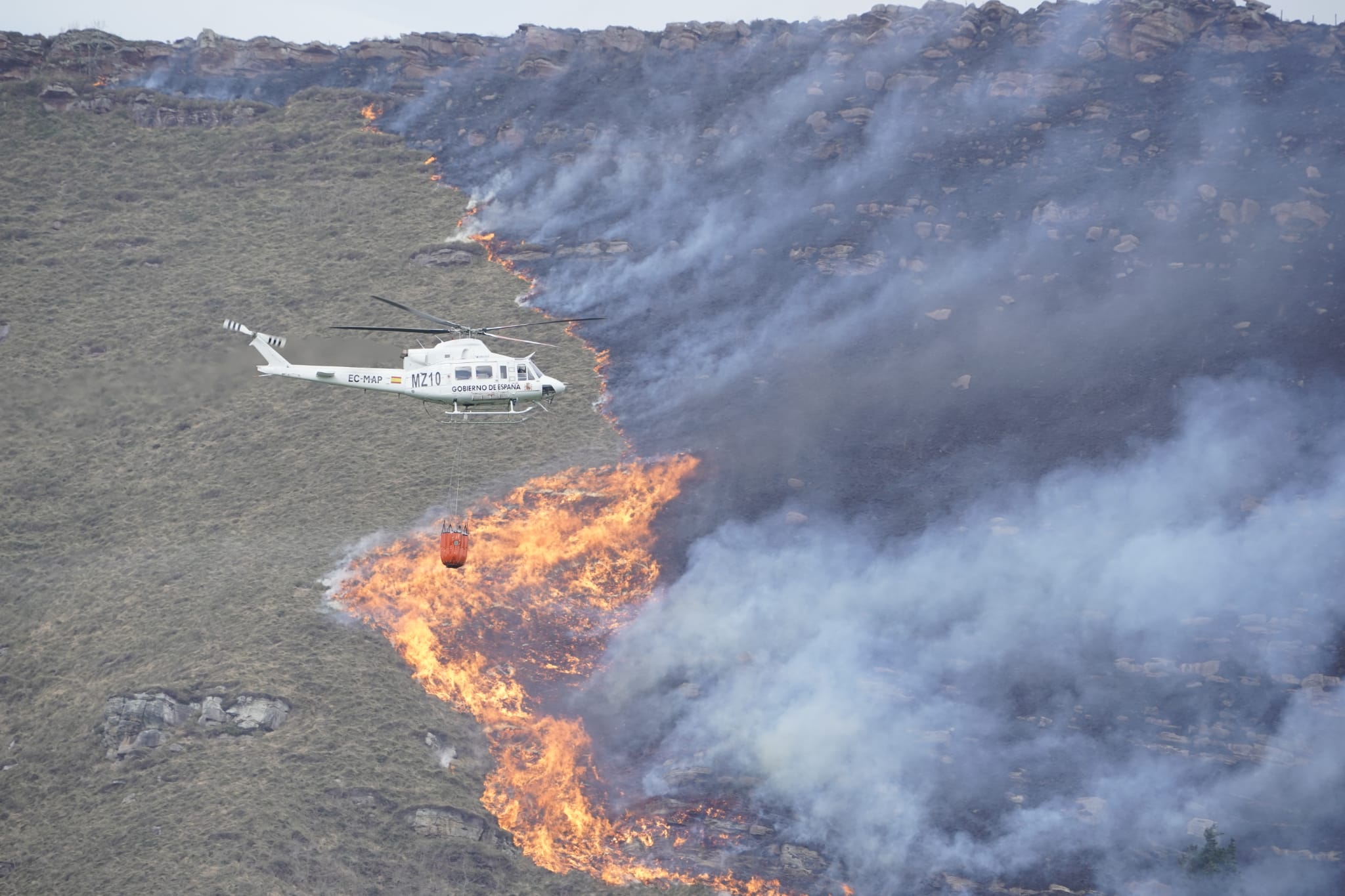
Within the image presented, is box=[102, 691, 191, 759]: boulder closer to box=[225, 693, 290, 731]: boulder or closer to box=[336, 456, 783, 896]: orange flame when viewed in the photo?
box=[225, 693, 290, 731]: boulder

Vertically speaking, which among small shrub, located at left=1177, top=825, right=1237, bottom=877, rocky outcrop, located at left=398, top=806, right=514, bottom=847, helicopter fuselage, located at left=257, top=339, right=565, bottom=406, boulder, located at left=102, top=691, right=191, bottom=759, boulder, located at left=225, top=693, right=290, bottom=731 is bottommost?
rocky outcrop, located at left=398, top=806, right=514, bottom=847

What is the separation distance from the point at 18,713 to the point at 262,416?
22.7m

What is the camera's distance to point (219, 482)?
2798 inches

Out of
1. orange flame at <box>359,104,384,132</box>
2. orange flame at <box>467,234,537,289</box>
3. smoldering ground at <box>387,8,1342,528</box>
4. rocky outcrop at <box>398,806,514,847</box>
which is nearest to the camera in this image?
rocky outcrop at <box>398,806,514,847</box>

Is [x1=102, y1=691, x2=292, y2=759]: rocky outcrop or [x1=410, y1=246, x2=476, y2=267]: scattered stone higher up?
[x1=410, y1=246, x2=476, y2=267]: scattered stone

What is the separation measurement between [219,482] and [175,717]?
58.5 ft

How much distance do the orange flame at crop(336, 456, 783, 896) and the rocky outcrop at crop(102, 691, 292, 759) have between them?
248 inches

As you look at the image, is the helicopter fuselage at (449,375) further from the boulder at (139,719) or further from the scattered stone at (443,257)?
the scattered stone at (443,257)

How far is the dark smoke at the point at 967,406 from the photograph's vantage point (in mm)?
55531

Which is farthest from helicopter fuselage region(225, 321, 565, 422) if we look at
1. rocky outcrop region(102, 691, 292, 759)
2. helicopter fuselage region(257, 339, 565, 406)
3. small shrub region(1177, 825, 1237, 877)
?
small shrub region(1177, 825, 1237, 877)

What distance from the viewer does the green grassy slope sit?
52.1 m

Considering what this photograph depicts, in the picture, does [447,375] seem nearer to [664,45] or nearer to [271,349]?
[271,349]

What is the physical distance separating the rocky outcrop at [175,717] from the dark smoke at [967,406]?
13.1 meters

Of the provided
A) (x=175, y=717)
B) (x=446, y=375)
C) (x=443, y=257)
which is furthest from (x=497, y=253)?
(x=175, y=717)
